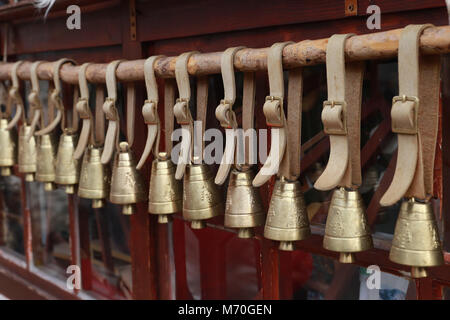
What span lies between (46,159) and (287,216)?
92 centimetres

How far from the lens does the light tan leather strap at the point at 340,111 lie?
3.13 feet

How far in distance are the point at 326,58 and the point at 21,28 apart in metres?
1.47

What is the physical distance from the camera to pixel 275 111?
1038mm

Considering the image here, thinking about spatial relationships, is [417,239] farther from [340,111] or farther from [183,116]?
[183,116]

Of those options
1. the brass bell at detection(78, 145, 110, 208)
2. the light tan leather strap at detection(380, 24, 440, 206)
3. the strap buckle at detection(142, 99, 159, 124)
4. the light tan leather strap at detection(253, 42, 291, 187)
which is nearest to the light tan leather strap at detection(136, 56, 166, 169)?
the strap buckle at detection(142, 99, 159, 124)

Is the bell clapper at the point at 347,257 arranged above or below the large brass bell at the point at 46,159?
below

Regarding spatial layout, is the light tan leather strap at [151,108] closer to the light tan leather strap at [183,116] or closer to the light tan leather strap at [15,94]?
the light tan leather strap at [183,116]

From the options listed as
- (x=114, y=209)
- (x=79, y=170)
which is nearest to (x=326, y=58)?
(x=79, y=170)

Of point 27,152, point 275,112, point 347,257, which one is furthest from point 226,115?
point 27,152

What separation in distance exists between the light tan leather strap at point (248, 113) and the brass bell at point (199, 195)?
11 cm

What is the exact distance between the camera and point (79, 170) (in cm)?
159

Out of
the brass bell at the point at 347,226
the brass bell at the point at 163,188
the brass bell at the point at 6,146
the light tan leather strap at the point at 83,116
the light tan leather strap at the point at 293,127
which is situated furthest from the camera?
the brass bell at the point at 6,146

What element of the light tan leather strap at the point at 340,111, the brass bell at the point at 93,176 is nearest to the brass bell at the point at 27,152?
the brass bell at the point at 93,176

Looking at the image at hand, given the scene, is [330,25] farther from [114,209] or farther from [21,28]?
[21,28]
